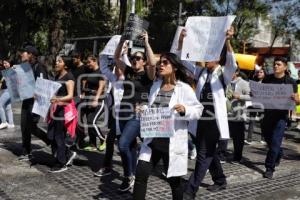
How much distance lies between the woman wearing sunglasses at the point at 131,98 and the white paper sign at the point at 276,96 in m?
1.94

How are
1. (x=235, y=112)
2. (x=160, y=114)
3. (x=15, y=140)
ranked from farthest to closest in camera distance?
(x=15, y=140) → (x=235, y=112) → (x=160, y=114)

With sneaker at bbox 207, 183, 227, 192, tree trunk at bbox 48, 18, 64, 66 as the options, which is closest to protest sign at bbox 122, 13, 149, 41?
sneaker at bbox 207, 183, 227, 192

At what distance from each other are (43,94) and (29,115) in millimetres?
661

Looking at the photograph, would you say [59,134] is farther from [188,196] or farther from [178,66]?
[178,66]

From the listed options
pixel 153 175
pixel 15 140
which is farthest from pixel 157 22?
pixel 153 175

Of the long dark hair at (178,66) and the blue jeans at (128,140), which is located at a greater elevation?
the long dark hair at (178,66)

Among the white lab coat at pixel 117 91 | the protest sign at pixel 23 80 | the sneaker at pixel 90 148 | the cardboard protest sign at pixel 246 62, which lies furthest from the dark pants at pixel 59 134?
the cardboard protest sign at pixel 246 62

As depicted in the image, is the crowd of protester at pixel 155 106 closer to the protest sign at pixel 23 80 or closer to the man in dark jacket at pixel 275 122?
the man in dark jacket at pixel 275 122

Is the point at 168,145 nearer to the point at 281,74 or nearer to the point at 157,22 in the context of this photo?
the point at 281,74

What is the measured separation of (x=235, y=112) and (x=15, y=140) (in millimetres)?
4006

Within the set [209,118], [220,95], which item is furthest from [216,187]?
[220,95]

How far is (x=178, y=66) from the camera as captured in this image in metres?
4.54

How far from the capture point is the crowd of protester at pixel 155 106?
4484mm

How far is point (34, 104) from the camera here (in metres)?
6.75
